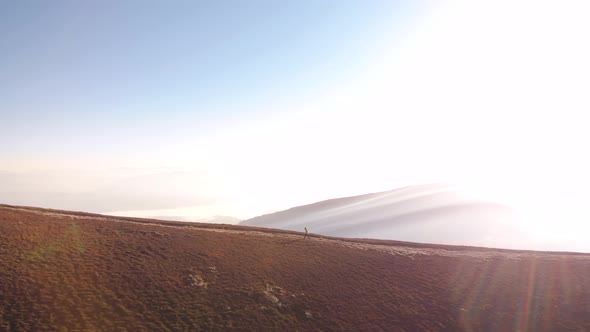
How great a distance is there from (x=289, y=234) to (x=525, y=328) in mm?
26581

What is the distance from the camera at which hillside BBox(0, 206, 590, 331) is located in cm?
2469

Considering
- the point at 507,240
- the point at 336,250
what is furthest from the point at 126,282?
the point at 507,240

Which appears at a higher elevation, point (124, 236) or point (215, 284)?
point (124, 236)

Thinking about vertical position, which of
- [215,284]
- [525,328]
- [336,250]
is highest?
[336,250]

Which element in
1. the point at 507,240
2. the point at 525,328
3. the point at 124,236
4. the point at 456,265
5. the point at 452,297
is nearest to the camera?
the point at 525,328

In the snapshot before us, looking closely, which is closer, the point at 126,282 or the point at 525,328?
the point at 126,282

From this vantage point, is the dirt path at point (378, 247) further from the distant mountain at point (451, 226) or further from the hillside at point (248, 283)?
the distant mountain at point (451, 226)

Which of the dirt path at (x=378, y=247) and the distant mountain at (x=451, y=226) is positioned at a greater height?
the distant mountain at (x=451, y=226)

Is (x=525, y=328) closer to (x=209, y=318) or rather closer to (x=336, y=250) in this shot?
(x=336, y=250)

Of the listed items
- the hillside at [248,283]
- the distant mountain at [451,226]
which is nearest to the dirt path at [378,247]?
the hillside at [248,283]

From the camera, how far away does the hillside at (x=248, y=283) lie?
24688mm

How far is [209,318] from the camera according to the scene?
2558 centimetres

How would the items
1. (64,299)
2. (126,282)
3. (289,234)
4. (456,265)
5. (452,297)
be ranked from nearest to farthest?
(64,299)
(126,282)
(452,297)
(456,265)
(289,234)

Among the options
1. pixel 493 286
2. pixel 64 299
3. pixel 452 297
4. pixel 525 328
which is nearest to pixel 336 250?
pixel 452 297
